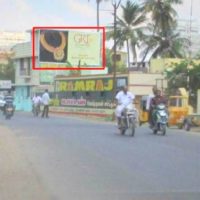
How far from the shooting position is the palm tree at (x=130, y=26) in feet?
212

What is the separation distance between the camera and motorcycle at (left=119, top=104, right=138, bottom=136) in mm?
20594

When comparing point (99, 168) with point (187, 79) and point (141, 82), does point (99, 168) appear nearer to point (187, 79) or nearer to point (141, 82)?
point (187, 79)

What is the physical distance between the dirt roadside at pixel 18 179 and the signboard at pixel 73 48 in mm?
46792

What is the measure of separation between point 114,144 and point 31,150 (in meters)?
2.53

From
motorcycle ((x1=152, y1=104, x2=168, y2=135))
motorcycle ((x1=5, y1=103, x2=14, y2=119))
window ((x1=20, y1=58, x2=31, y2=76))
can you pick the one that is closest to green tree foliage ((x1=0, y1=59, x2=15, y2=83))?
window ((x1=20, y1=58, x2=31, y2=76))

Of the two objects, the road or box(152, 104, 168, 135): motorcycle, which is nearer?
the road

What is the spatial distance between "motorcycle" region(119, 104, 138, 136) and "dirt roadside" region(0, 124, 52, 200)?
5.35 metres

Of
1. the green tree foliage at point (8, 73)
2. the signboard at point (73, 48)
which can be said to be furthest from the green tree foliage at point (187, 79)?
the green tree foliage at point (8, 73)

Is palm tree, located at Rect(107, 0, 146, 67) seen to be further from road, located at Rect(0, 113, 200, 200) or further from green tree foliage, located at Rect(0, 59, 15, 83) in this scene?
road, located at Rect(0, 113, 200, 200)

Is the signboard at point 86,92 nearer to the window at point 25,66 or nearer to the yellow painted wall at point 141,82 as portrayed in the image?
the yellow painted wall at point 141,82

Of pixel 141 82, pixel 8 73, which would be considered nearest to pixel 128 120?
pixel 141 82

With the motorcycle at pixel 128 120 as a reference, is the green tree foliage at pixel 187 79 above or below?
above

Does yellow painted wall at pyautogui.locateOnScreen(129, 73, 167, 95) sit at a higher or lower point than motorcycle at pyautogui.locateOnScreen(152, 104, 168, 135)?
higher

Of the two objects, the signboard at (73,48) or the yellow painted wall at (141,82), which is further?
the signboard at (73,48)
